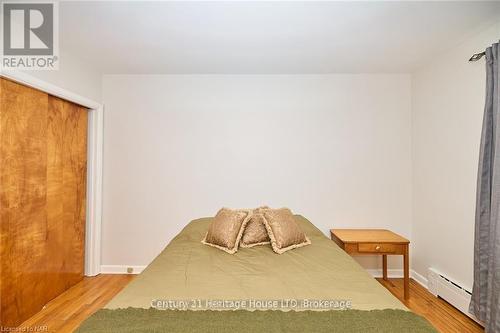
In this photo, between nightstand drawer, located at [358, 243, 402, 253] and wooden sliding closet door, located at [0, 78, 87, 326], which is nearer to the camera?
wooden sliding closet door, located at [0, 78, 87, 326]

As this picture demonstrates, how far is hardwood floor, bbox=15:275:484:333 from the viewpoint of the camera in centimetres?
216

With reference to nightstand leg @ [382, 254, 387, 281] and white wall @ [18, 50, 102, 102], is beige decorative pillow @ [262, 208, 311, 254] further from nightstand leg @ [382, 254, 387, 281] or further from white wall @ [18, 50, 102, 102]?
white wall @ [18, 50, 102, 102]

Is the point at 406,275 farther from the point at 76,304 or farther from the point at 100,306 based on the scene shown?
the point at 76,304

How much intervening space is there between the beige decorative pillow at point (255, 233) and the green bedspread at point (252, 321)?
1.01m

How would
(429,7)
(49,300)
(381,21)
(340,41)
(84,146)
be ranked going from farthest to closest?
(84,146) → (49,300) → (340,41) → (381,21) → (429,7)

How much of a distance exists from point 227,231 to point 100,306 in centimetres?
148

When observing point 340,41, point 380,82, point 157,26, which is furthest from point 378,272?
point 157,26

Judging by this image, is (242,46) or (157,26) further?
(242,46)

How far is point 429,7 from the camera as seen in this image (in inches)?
72.1

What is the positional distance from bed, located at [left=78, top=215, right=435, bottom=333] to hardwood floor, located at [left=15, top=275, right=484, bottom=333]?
45.6 inches

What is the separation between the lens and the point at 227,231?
7.07 ft

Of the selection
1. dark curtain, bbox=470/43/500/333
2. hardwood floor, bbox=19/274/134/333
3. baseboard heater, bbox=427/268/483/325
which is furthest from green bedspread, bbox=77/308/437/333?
baseboard heater, bbox=427/268/483/325

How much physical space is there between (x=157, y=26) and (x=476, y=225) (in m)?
2.98

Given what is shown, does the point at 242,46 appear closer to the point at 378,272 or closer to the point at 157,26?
the point at 157,26
